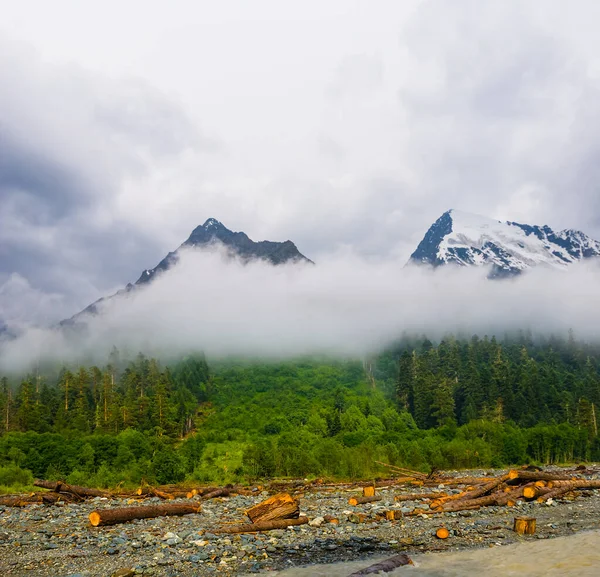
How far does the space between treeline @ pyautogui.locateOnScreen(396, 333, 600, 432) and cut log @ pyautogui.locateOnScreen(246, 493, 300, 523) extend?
312ft

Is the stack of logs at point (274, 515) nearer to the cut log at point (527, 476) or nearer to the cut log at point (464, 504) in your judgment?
the cut log at point (464, 504)

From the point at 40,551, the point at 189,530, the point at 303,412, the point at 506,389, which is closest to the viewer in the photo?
the point at 40,551

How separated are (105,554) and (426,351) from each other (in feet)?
514

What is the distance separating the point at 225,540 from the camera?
16.8 metres

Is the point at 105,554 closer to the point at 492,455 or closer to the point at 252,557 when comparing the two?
the point at 252,557

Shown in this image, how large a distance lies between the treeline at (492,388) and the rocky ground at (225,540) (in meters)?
91.0

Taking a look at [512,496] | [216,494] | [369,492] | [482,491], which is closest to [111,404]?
[216,494]

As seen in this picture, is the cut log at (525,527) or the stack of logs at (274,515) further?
the stack of logs at (274,515)

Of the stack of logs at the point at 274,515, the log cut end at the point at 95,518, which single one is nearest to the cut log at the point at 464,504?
the stack of logs at the point at 274,515

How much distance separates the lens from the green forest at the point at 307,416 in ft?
209

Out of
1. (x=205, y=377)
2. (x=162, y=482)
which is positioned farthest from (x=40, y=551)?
(x=205, y=377)

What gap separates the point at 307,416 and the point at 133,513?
318ft

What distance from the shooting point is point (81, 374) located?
12938 centimetres

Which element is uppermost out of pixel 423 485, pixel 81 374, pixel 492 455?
pixel 81 374
